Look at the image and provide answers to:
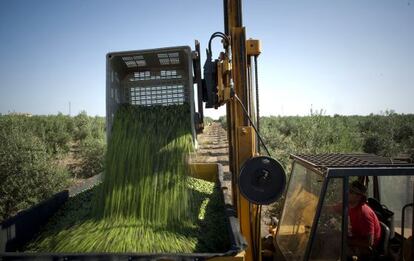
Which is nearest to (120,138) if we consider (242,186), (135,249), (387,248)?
(135,249)

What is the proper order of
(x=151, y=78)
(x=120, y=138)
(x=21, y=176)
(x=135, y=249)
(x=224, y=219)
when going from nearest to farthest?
(x=135, y=249) → (x=224, y=219) → (x=120, y=138) → (x=151, y=78) → (x=21, y=176)

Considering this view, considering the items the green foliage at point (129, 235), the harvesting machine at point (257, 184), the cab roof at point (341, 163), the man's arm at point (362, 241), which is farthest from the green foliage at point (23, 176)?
the man's arm at point (362, 241)

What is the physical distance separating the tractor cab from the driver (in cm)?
8

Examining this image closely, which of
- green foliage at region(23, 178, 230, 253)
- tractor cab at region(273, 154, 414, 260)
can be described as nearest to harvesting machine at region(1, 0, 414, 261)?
tractor cab at region(273, 154, 414, 260)

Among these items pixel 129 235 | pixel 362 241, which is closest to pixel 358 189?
pixel 362 241

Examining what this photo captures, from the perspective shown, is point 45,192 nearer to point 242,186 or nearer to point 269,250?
point 269,250

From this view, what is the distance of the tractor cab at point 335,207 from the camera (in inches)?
108

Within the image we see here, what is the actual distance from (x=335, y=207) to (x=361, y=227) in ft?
1.94

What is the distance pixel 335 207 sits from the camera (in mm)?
2832

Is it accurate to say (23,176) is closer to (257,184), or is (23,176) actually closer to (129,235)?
(129,235)

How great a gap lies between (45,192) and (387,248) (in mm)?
10279

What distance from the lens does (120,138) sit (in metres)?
4.02

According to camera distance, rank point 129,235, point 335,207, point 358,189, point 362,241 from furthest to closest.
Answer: point 358,189 < point 362,241 < point 129,235 < point 335,207

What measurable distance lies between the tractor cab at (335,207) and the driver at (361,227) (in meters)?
0.08
